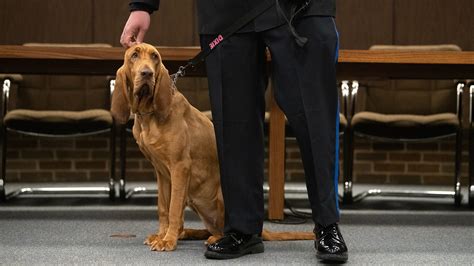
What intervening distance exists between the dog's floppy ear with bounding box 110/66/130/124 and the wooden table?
1.89 ft

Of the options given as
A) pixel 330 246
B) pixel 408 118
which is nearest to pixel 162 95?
pixel 330 246

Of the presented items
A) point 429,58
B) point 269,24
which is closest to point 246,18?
point 269,24

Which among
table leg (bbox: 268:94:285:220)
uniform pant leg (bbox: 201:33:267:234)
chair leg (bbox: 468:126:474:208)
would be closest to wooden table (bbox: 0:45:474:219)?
table leg (bbox: 268:94:285:220)

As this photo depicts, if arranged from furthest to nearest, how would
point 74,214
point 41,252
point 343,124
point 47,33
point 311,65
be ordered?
point 47,33, point 343,124, point 74,214, point 41,252, point 311,65

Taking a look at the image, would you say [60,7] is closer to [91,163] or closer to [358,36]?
[91,163]

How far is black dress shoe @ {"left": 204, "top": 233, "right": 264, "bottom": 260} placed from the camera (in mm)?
2559

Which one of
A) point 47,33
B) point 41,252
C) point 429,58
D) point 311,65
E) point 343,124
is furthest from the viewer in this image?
point 47,33

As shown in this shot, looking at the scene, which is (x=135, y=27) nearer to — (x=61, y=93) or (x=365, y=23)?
(x=61, y=93)

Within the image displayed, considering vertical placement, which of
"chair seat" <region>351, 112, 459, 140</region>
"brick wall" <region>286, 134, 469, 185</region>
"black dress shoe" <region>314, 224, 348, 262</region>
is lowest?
"brick wall" <region>286, 134, 469, 185</region>

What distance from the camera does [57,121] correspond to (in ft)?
13.5

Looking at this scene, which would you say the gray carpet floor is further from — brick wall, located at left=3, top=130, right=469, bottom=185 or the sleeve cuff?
brick wall, located at left=3, top=130, right=469, bottom=185

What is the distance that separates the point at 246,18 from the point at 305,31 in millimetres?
208

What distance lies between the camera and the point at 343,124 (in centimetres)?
402

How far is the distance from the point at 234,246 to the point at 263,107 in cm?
48
